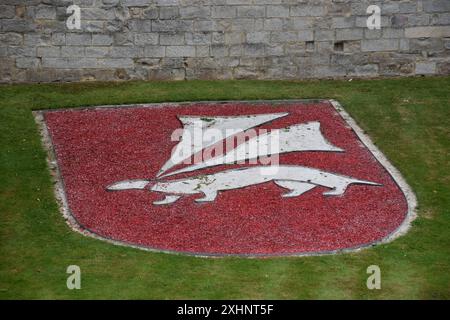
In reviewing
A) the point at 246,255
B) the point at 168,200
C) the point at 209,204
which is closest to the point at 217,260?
the point at 246,255

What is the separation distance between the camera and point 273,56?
24.1m

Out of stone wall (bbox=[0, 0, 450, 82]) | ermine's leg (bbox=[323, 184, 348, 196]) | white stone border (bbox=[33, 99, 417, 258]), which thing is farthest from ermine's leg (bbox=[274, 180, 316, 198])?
stone wall (bbox=[0, 0, 450, 82])

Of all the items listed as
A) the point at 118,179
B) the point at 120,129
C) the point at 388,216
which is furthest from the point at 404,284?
the point at 120,129

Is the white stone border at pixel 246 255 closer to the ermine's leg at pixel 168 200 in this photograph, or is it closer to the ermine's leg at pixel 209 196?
the ermine's leg at pixel 168 200

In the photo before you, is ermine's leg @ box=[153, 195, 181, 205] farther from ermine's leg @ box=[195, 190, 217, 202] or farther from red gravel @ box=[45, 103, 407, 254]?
ermine's leg @ box=[195, 190, 217, 202]

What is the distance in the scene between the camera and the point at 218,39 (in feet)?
78.4

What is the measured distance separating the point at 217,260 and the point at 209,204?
96.8 inches

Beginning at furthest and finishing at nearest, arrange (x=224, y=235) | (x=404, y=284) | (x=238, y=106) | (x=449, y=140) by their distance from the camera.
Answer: (x=238, y=106)
(x=449, y=140)
(x=224, y=235)
(x=404, y=284)

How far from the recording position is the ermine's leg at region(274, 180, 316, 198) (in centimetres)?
1730

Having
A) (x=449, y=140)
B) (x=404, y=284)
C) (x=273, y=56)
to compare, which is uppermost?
(x=273, y=56)

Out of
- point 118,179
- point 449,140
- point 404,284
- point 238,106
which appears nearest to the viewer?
point 404,284

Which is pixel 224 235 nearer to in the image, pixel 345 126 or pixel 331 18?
pixel 345 126

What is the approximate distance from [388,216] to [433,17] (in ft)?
31.9

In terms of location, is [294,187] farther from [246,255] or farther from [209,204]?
[246,255]
